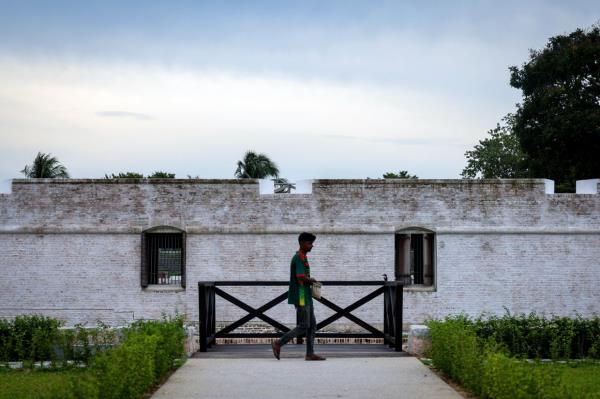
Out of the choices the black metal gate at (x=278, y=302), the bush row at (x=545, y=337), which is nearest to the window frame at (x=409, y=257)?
the bush row at (x=545, y=337)

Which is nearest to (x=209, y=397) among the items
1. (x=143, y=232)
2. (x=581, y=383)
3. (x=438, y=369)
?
(x=438, y=369)

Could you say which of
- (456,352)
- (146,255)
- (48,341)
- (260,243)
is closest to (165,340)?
(48,341)

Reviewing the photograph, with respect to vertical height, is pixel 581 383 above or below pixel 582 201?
below

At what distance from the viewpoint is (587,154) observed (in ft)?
139

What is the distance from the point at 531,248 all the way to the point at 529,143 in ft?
67.6

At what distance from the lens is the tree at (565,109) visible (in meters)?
41.8

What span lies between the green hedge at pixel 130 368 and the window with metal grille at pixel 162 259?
1085 cm

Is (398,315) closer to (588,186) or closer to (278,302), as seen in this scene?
(278,302)

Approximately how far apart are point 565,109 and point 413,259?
2049 centimetres

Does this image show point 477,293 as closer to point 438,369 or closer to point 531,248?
point 531,248

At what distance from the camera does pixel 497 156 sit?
61.0 m

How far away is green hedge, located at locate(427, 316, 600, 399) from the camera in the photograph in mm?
8758

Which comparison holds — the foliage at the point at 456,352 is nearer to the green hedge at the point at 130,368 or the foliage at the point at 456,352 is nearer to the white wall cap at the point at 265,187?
the green hedge at the point at 130,368

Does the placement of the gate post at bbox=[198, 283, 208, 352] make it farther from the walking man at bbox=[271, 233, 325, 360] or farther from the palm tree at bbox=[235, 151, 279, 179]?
the palm tree at bbox=[235, 151, 279, 179]
